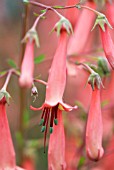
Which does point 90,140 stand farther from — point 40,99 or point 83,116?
point 40,99

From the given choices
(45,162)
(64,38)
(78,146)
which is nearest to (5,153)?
(64,38)

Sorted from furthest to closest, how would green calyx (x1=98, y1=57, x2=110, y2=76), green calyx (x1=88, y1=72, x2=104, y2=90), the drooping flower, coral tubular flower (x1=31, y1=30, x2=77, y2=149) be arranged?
the drooping flower, green calyx (x1=98, y1=57, x2=110, y2=76), green calyx (x1=88, y1=72, x2=104, y2=90), coral tubular flower (x1=31, y1=30, x2=77, y2=149)

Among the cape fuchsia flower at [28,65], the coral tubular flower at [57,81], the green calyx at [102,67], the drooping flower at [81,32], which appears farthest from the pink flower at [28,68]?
the drooping flower at [81,32]

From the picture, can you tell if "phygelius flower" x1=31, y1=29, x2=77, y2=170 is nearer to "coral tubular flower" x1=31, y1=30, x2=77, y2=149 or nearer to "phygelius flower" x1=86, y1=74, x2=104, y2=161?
"coral tubular flower" x1=31, y1=30, x2=77, y2=149

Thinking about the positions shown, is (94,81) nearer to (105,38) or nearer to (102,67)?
(105,38)

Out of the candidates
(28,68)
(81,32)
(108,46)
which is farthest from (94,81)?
(81,32)

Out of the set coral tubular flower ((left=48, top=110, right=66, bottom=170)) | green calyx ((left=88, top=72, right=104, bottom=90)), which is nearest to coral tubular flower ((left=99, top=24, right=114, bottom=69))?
green calyx ((left=88, top=72, right=104, bottom=90))
